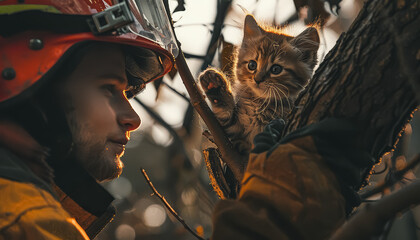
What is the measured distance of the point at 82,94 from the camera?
2.18 m

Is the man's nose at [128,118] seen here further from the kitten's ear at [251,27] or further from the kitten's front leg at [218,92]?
the kitten's ear at [251,27]

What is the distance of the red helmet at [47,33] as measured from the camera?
6.67 feet

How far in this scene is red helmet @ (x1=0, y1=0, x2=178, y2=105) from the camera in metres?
2.03

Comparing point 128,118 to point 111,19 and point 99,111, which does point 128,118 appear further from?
point 111,19

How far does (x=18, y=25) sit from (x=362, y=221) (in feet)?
5.46

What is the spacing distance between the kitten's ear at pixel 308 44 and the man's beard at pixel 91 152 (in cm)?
241

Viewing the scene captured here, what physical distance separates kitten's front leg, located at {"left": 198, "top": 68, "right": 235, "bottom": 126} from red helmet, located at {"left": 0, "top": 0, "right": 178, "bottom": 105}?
100cm

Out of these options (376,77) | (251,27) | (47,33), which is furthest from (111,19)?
(251,27)

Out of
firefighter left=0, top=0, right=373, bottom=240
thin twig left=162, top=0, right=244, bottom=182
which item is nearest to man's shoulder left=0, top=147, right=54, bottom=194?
firefighter left=0, top=0, right=373, bottom=240

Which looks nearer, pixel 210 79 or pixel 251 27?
pixel 210 79

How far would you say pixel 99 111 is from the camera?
2.20m

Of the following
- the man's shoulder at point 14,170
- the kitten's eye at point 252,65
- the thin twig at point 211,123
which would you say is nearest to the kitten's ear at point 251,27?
the kitten's eye at point 252,65

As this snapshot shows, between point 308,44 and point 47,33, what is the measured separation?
2593mm

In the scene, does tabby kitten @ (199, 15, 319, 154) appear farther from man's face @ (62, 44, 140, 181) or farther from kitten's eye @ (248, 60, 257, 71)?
man's face @ (62, 44, 140, 181)
